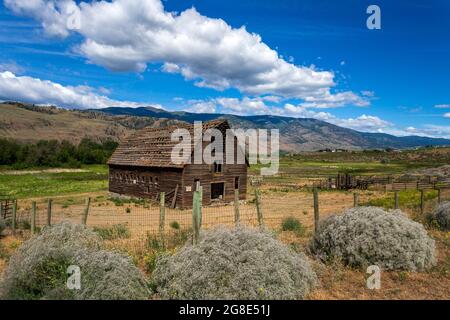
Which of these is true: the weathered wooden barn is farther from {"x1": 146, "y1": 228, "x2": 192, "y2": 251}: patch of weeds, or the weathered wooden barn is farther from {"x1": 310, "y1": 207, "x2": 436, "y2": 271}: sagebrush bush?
{"x1": 310, "y1": 207, "x2": 436, "y2": 271}: sagebrush bush

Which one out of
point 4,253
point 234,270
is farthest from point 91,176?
point 234,270

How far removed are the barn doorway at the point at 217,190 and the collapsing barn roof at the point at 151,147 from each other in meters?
4.00

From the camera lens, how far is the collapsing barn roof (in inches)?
1094

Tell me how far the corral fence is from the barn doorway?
0.99m

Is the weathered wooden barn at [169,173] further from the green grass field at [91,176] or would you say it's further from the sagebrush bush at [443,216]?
the sagebrush bush at [443,216]

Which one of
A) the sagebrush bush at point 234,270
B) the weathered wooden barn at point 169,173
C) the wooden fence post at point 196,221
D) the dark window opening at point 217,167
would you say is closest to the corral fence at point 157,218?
the wooden fence post at point 196,221

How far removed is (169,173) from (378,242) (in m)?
19.6

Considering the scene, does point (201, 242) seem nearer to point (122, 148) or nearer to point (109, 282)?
point (109, 282)

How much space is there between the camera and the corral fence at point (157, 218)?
11492mm

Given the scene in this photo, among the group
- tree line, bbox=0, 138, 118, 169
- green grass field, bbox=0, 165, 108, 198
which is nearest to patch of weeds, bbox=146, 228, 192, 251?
green grass field, bbox=0, 165, 108, 198

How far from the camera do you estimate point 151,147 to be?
30547 mm

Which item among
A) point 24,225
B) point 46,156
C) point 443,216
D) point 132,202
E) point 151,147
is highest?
point 151,147

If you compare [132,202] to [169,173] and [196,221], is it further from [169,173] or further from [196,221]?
[196,221]
